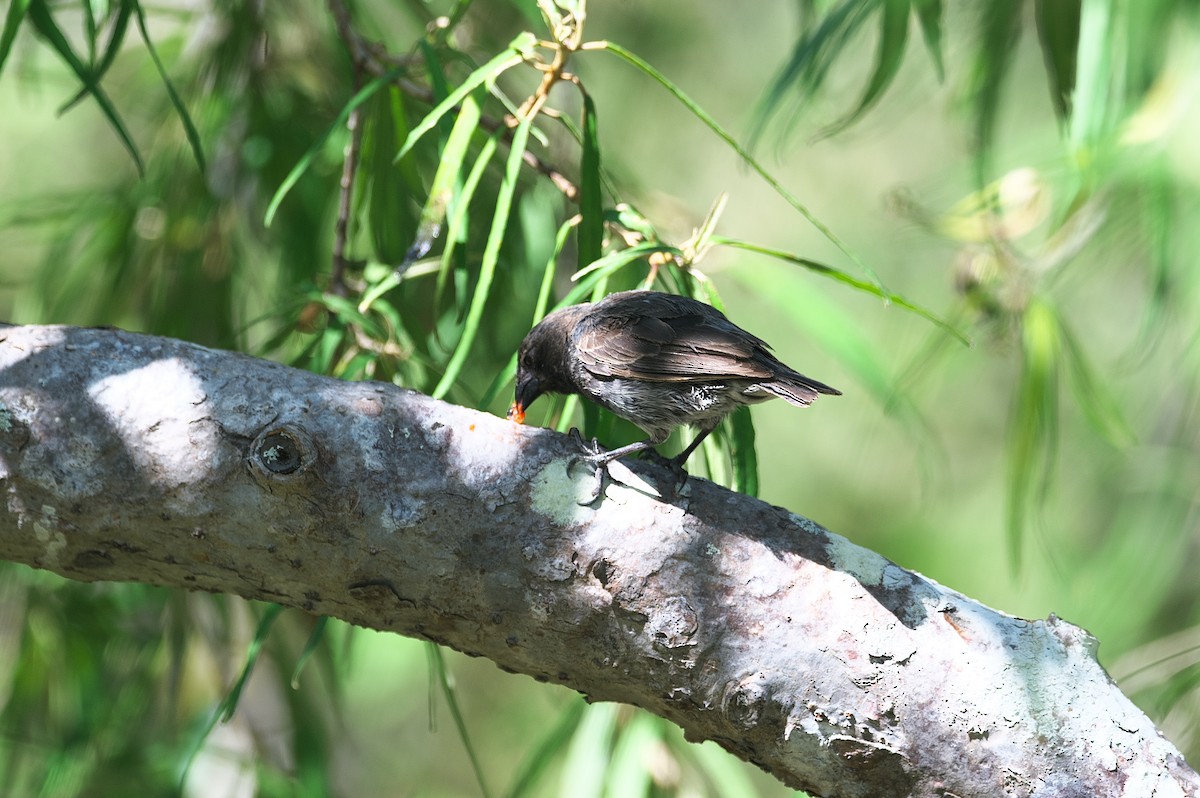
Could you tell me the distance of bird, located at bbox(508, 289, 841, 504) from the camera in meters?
2.05

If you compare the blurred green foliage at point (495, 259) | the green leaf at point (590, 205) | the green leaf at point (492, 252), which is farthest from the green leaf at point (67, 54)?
the green leaf at point (590, 205)

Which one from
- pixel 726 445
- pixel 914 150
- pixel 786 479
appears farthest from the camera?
pixel 914 150

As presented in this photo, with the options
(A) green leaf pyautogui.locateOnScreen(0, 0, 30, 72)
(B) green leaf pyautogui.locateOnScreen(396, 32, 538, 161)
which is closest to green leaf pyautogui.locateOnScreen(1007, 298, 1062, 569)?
(B) green leaf pyautogui.locateOnScreen(396, 32, 538, 161)

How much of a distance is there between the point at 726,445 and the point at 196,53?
233 cm

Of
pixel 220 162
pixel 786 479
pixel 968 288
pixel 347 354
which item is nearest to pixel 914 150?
pixel 786 479

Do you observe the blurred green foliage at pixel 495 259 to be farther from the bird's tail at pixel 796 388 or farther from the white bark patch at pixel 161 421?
the white bark patch at pixel 161 421

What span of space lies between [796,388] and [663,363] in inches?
11.4

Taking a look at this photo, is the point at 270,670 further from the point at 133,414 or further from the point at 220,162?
the point at 133,414

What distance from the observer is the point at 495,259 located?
2.08 meters

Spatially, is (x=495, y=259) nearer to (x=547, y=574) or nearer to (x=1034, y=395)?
(x=547, y=574)

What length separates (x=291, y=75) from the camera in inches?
130

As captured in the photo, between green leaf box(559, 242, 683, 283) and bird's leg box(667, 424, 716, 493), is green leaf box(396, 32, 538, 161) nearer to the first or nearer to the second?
A: green leaf box(559, 242, 683, 283)

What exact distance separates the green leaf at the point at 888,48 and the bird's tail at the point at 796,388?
2.23 ft

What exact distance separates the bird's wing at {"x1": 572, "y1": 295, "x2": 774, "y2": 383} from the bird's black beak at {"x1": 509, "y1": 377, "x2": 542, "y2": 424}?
27cm
